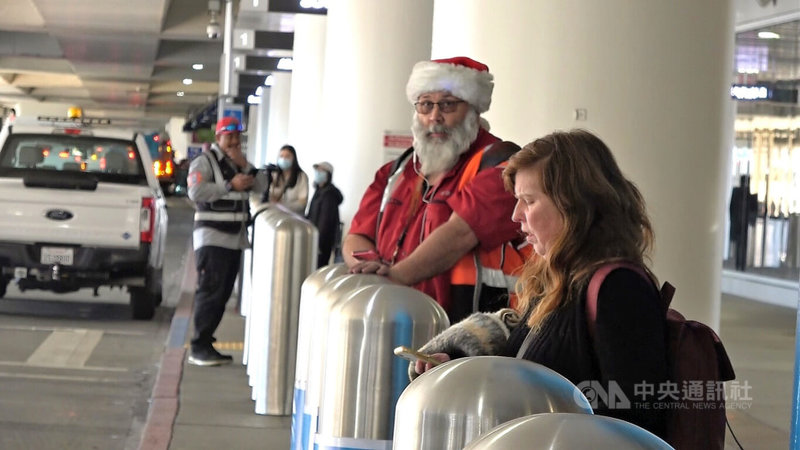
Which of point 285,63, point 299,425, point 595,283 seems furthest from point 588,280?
point 285,63

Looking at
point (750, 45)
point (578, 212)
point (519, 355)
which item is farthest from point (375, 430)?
point (750, 45)

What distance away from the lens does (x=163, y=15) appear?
98.7 feet

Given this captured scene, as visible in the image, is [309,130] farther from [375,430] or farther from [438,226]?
[375,430]

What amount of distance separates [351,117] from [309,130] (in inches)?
334

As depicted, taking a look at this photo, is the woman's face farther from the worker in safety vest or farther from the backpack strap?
the worker in safety vest

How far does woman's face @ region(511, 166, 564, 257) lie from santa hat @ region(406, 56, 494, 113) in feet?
7.24

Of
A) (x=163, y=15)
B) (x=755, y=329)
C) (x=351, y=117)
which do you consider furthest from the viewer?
(x=163, y=15)

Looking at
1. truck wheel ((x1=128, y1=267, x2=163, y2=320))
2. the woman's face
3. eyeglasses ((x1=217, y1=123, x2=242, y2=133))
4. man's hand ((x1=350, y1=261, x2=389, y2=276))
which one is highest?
eyeglasses ((x1=217, y1=123, x2=242, y2=133))

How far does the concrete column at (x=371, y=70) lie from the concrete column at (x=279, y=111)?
60.0ft

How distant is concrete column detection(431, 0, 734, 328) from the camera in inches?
254

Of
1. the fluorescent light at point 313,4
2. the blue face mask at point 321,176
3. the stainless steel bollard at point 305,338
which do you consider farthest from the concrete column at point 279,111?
the stainless steel bollard at point 305,338

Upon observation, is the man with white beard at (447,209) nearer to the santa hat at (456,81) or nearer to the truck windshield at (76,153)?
the santa hat at (456,81)

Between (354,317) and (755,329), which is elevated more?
(354,317)

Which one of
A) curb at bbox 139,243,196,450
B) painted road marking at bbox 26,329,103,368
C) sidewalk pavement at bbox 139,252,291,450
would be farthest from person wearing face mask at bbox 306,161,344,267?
painted road marking at bbox 26,329,103,368
